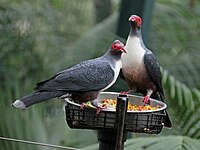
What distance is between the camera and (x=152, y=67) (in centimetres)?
129

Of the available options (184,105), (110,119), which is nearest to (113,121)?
(110,119)

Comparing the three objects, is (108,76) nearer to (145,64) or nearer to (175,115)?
(145,64)

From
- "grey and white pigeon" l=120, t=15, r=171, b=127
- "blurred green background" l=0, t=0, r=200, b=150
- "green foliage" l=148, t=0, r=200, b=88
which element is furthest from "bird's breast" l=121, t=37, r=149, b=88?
"green foliage" l=148, t=0, r=200, b=88

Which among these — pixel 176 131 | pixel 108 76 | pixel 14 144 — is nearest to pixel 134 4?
pixel 176 131

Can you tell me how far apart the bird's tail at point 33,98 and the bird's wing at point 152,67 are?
0.90ft

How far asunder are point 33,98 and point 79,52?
1.31 metres

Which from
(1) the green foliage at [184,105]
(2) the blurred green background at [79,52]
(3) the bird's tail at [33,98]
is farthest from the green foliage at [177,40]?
(3) the bird's tail at [33,98]

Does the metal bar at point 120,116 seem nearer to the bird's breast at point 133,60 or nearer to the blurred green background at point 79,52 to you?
the bird's breast at point 133,60

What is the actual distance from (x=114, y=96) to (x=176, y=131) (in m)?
0.83

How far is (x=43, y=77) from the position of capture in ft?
7.27

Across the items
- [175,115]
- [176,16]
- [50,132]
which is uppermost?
[176,16]

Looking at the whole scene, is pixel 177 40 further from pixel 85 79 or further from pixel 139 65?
pixel 85 79

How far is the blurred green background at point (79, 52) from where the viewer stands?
1.97 metres

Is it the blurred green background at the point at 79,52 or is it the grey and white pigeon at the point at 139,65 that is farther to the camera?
the blurred green background at the point at 79,52
